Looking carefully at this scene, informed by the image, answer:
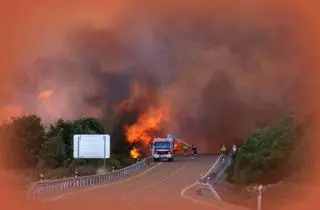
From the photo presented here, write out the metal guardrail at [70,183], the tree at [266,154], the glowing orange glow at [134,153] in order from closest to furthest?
the tree at [266,154], the metal guardrail at [70,183], the glowing orange glow at [134,153]

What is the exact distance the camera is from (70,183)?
4.36 meters

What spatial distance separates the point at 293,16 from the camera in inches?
171

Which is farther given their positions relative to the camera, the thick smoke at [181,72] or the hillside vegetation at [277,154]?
the thick smoke at [181,72]

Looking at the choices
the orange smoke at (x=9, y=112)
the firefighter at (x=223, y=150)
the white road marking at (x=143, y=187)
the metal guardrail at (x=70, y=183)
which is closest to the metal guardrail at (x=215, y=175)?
the firefighter at (x=223, y=150)

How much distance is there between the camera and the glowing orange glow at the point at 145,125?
442cm

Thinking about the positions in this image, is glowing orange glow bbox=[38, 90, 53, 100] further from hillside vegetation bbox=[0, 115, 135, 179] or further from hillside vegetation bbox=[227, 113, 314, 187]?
Result: hillside vegetation bbox=[227, 113, 314, 187]

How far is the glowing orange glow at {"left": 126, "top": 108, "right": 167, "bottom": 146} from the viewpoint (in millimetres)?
4422

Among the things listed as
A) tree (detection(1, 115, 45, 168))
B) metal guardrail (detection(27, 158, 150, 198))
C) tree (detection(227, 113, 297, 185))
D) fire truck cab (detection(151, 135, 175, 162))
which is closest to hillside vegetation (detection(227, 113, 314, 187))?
tree (detection(227, 113, 297, 185))

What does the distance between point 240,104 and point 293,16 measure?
Result: 1.79 ft

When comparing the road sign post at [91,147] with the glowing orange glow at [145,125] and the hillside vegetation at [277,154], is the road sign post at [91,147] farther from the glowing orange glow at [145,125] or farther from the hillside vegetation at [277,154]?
the hillside vegetation at [277,154]

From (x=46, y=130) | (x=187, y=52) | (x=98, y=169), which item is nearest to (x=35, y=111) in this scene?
(x=46, y=130)

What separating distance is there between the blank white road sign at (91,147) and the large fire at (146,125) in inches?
5.3

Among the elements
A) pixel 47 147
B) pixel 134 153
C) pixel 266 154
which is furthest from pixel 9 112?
pixel 266 154

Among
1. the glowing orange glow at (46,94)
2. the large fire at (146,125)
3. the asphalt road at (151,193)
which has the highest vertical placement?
the glowing orange glow at (46,94)
